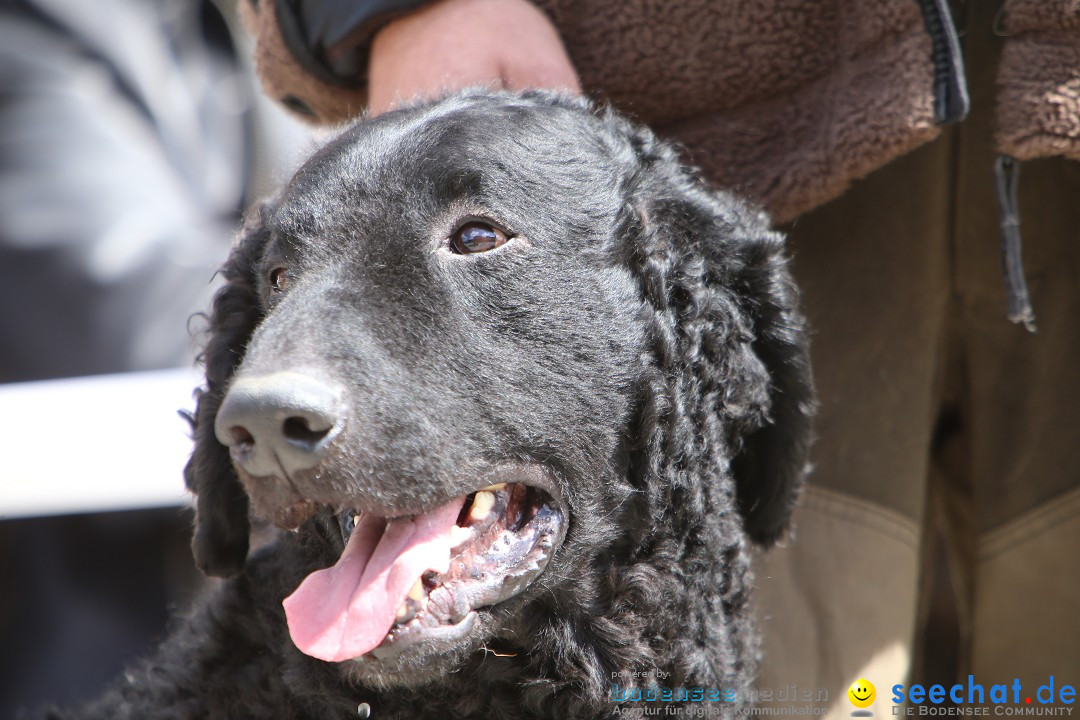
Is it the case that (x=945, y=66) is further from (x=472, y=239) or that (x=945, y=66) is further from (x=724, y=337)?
(x=472, y=239)

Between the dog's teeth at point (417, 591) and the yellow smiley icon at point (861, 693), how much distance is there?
4.39 ft

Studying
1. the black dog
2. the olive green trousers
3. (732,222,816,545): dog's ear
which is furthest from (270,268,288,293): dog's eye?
the olive green trousers

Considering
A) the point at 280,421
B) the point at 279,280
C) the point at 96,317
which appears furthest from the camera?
the point at 96,317

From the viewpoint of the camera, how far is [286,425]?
1.53 metres

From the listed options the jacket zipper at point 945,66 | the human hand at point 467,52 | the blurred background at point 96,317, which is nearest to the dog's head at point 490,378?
the human hand at point 467,52

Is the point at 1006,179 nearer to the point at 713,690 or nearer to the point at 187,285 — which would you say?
the point at 713,690

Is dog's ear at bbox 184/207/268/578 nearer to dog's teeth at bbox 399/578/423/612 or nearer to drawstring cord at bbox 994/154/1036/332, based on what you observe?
dog's teeth at bbox 399/578/423/612

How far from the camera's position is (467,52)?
220 centimetres

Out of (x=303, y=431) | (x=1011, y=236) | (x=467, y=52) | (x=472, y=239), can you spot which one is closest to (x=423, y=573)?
(x=303, y=431)

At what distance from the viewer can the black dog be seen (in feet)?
5.39

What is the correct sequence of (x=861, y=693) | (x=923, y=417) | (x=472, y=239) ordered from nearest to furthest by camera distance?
1. (x=472, y=239)
2. (x=861, y=693)
3. (x=923, y=417)

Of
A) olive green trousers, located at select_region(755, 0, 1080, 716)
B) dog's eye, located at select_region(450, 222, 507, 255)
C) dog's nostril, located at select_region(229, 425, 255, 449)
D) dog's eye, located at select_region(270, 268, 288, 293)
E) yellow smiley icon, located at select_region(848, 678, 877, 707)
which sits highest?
dog's eye, located at select_region(450, 222, 507, 255)

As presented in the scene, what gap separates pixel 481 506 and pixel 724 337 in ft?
2.01

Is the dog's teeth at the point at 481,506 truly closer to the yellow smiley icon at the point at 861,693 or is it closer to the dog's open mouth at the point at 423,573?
the dog's open mouth at the point at 423,573
